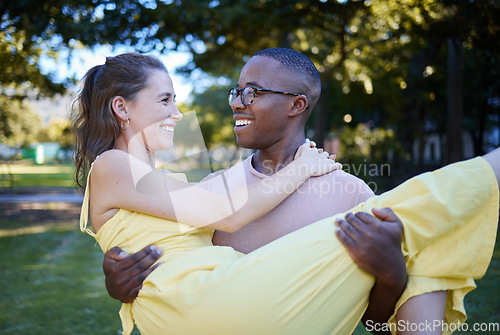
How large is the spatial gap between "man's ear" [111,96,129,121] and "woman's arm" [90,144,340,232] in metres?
0.34

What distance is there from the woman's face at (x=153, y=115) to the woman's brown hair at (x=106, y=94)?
5 centimetres

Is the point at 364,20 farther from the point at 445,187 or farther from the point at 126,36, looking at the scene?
the point at 445,187

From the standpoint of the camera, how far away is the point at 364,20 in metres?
14.8

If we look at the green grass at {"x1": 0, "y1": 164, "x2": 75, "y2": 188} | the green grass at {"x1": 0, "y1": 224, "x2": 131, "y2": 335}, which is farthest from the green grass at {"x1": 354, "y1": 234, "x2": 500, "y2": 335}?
the green grass at {"x1": 0, "y1": 164, "x2": 75, "y2": 188}

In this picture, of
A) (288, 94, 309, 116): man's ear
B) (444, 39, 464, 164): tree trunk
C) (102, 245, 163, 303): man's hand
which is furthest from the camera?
(444, 39, 464, 164): tree trunk

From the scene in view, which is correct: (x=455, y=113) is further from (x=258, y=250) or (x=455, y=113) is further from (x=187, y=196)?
(x=258, y=250)

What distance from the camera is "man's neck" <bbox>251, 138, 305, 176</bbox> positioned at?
10.4ft

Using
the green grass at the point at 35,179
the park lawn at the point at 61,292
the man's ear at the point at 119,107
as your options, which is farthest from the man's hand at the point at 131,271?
the green grass at the point at 35,179

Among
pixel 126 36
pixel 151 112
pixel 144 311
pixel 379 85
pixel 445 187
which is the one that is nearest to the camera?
pixel 445 187

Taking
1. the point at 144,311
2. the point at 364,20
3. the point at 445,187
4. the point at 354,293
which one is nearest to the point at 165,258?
the point at 144,311

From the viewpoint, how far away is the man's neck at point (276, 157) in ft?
10.4

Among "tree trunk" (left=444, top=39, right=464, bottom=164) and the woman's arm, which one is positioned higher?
the woman's arm

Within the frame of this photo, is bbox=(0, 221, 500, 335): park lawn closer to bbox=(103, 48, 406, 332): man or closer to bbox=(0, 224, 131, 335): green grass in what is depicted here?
bbox=(0, 224, 131, 335): green grass

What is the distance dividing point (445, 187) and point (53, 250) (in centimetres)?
1092
